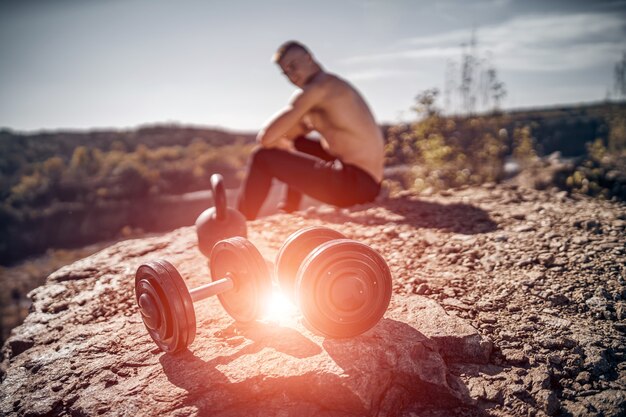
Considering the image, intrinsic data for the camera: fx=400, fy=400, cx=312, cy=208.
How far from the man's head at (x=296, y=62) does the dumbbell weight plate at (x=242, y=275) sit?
8.05ft

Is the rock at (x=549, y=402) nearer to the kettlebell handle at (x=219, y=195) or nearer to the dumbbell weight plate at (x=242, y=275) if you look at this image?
the dumbbell weight plate at (x=242, y=275)

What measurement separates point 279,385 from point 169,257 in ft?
7.93

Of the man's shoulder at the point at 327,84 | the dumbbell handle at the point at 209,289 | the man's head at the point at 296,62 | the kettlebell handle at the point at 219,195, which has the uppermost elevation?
the man's head at the point at 296,62

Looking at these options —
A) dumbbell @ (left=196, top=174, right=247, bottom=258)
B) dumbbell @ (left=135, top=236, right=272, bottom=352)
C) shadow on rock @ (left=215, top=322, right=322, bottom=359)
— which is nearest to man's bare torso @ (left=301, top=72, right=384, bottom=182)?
dumbbell @ (left=196, top=174, right=247, bottom=258)

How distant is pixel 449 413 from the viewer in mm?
1911

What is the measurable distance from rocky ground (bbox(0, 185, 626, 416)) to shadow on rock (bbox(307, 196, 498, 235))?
10.1 inches

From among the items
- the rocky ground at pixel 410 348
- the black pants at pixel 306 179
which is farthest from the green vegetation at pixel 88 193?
the rocky ground at pixel 410 348

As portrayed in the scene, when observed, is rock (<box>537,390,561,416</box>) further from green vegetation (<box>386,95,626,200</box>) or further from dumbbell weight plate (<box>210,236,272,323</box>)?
green vegetation (<box>386,95,626,200</box>)

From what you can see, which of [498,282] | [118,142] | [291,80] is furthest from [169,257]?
[118,142]

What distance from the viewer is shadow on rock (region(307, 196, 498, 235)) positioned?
395 cm

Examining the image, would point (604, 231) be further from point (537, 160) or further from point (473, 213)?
point (537, 160)

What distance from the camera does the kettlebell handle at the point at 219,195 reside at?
335cm

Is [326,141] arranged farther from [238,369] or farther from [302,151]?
[238,369]

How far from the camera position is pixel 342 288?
2049 mm
